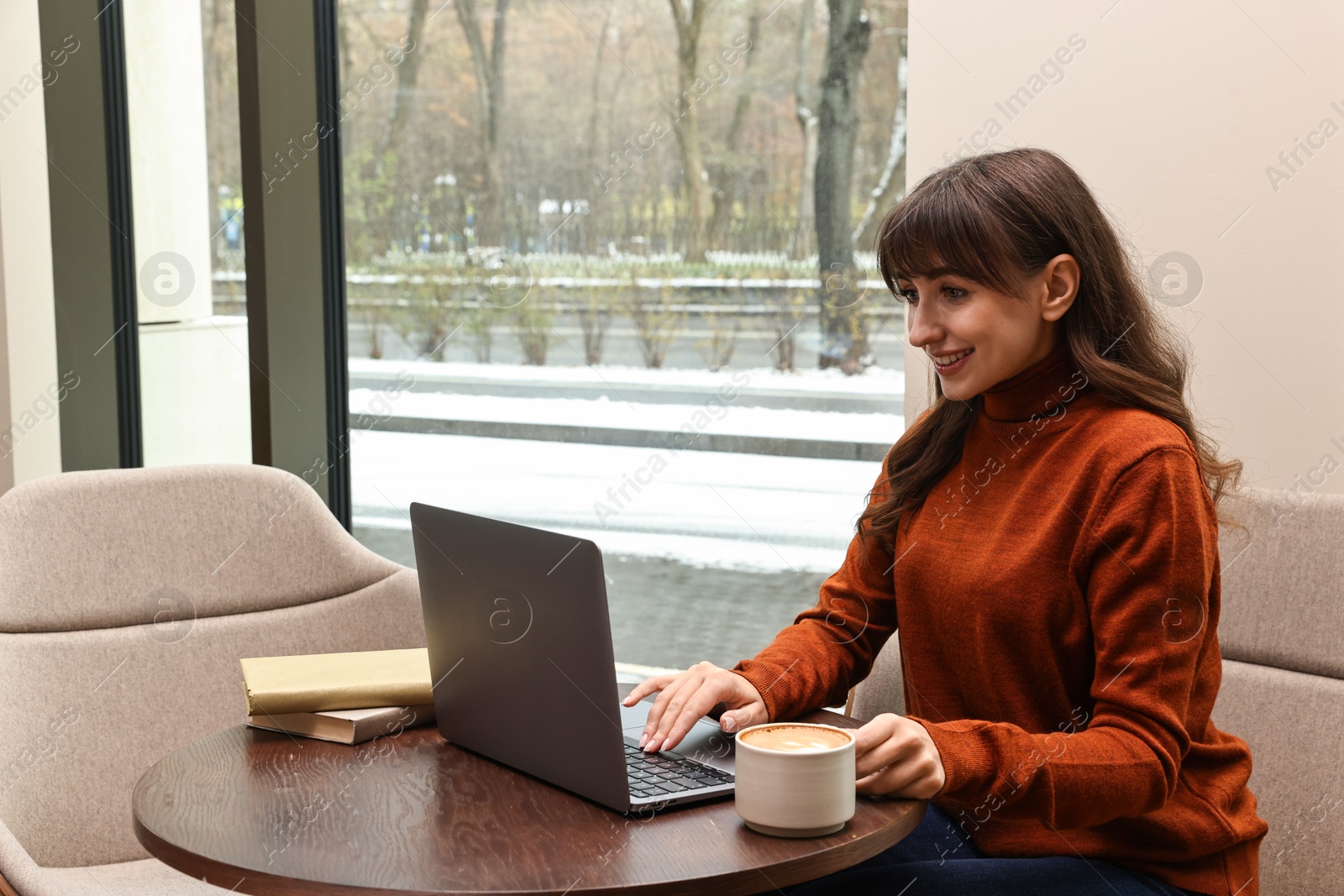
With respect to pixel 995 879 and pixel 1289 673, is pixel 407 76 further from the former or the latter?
pixel 995 879

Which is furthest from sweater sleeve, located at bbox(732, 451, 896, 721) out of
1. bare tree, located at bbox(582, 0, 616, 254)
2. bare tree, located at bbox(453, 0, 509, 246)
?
bare tree, located at bbox(453, 0, 509, 246)

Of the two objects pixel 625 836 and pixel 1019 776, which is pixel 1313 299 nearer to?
pixel 1019 776

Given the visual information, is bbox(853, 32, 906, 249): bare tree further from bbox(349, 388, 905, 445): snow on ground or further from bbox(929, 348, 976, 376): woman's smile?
bbox(929, 348, 976, 376): woman's smile

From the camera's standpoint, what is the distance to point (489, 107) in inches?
165

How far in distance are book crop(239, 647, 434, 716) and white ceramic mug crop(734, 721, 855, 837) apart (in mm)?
497

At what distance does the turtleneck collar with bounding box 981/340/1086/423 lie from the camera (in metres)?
1.34

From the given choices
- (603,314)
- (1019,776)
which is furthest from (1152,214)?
(603,314)

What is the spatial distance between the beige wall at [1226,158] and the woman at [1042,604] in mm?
403

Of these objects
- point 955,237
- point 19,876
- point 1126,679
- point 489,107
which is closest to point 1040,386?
point 955,237

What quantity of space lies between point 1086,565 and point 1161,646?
11 centimetres

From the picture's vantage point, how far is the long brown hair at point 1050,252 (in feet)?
4.18

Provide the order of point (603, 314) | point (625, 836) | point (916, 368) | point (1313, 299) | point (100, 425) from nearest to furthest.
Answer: point (625, 836)
point (1313, 299)
point (916, 368)
point (100, 425)
point (603, 314)

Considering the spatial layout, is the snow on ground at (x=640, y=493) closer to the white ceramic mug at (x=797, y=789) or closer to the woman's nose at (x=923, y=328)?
the woman's nose at (x=923, y=328)

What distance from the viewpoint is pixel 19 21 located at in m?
2.72
